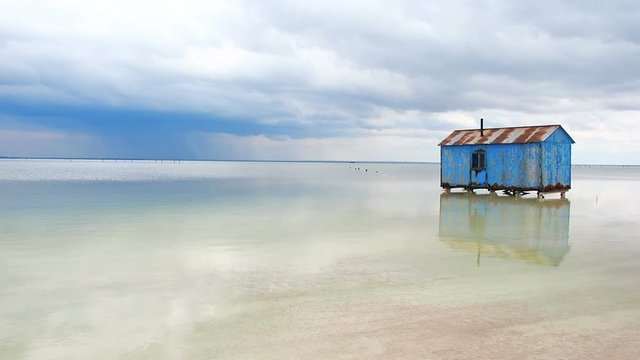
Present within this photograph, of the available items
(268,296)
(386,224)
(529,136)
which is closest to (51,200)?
(386,224)

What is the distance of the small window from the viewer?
35.3 meters

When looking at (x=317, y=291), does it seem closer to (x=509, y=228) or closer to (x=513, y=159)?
(x=509, y=228)

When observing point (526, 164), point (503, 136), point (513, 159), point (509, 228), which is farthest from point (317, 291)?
point (503, 136)

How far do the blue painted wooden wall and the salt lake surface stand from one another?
13.9 meters

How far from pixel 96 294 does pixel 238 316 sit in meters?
3.09

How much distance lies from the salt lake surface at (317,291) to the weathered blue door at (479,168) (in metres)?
16.3

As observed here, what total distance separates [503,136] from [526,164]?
2.99m

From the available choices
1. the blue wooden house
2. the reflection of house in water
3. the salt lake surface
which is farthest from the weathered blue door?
the salt lake surface

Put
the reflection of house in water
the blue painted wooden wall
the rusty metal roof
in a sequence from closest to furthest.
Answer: the reflection of house in water < the blue painted wooden wall < the rusty metal roof

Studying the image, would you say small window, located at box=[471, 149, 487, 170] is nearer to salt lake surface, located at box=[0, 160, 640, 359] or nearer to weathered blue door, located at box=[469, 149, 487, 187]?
weathered blue door, located at box=[469, 149, 487, 187]

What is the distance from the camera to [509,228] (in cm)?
1880

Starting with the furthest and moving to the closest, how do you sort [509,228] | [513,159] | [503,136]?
1. [503,136]
2. [513,159]
3. [509,228]

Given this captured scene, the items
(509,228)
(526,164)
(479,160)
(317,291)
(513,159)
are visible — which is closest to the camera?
(317,291)

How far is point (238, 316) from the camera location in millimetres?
7820
